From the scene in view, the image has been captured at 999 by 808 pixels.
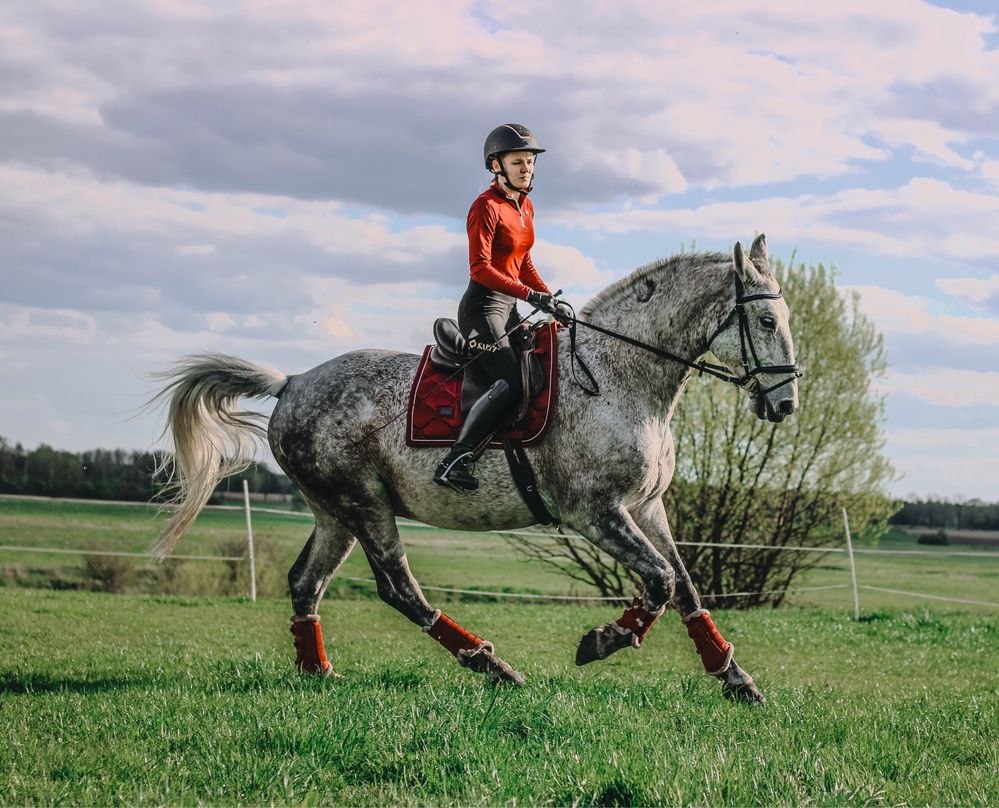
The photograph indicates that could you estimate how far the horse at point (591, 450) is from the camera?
239 inches

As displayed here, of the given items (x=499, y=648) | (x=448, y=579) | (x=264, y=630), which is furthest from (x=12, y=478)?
(x=499, y=648)

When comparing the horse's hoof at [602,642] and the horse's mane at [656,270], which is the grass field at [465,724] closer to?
the horse's hoof at [602,642]

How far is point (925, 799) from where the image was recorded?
4344 millimetres

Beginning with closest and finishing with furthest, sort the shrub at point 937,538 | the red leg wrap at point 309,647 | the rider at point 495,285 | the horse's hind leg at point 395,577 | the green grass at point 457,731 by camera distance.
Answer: the green grass at point 457,731 < the rider at point 495,285 < the horse's hind leg at point 395,577 < the red leg wrap at point 309,647 < the shrub at point 937,538

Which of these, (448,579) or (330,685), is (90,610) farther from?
(448,579)

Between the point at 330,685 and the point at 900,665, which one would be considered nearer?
the point at 330,685

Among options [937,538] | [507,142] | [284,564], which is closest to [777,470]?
[284,564]

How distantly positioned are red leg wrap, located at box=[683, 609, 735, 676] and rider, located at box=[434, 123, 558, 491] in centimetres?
173

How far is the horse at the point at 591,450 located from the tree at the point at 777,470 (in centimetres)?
1002

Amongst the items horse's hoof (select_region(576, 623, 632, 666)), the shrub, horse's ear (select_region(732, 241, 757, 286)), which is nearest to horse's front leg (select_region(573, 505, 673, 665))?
horse's hoof (select_region(576, 623, 632, 666))

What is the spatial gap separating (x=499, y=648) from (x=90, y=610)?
18.8ft

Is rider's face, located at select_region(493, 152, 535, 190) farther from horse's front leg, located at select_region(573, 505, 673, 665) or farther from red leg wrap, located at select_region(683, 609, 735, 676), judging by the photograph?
red leg wrap, located at select_region(683, 609, 735, 676)

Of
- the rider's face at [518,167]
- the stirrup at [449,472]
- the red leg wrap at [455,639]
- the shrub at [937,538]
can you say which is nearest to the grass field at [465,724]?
the red leg wrap at [455,639]

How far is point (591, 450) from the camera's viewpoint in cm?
621
